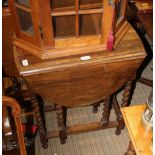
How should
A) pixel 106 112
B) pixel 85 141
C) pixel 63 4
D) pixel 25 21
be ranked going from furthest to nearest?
1. pixel 85 141
2. pixel 106 112
3. pixel 25 21
4. pixel 63 4

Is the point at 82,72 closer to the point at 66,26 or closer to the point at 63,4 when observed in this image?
the point at 66,26

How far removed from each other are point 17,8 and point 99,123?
1.12m

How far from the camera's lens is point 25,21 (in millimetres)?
1560

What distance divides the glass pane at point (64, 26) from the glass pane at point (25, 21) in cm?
13

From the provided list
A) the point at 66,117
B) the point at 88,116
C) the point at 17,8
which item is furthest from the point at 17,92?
the point at 17,8

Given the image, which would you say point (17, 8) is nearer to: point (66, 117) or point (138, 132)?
point (138, 132)

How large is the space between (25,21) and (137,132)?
0.85m

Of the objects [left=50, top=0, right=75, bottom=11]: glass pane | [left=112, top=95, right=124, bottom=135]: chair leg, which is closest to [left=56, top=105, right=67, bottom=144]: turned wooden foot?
[left=112, top=95, right=124, bottom=135]: chair leg

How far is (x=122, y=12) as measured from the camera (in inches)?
65.3

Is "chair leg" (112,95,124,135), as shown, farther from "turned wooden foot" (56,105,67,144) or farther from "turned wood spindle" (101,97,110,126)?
"turned wooden foot" (56,105,67,144)

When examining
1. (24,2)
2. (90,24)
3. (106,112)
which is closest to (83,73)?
(90,24)

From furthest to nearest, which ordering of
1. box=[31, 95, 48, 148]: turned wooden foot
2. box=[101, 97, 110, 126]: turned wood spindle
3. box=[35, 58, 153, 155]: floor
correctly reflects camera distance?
box=[35, 58, 153, 155]: floor, box=[101, 97, 110, 126]: turned wood spindle, box=[31, 95, 48, 148]: turned wooden foot

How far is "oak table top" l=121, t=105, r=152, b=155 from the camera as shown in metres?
1.50

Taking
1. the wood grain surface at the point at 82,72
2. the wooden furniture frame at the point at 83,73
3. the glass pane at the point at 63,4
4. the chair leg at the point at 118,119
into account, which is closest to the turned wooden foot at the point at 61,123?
the wooden furniture frame at the point at 83,73
